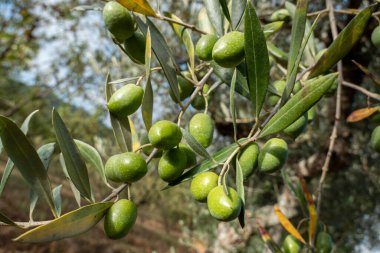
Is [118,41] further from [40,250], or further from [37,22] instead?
[40,250]

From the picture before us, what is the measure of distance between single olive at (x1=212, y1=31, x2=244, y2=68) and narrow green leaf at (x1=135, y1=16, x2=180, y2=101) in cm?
12

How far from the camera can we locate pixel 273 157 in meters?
0.98

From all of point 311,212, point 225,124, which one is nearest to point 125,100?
point 311,212

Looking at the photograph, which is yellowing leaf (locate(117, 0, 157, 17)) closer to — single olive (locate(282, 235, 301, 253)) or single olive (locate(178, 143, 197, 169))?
single olive (locate(178, 143, 197, 169))

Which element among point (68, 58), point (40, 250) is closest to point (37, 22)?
point (68, 58)

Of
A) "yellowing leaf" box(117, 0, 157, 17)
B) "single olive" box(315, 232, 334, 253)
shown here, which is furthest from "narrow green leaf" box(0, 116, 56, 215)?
"single olive" box(315, 232, 334, 253)

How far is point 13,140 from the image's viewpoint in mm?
829

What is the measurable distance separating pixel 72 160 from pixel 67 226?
0.60 ft

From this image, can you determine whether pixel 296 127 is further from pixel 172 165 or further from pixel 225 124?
pixel 225 124

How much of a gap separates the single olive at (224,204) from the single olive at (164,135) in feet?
0.52

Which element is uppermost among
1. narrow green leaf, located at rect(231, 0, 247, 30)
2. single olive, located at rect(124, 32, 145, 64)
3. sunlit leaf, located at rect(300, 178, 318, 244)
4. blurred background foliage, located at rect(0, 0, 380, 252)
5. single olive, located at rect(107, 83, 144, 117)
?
narrow green leaf, located at rect(231, 0, 247, 30)

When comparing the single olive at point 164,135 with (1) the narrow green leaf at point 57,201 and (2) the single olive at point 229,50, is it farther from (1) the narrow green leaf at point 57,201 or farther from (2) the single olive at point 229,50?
(1) the narrow green leaf at point 57,201

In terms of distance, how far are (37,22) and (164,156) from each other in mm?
6270

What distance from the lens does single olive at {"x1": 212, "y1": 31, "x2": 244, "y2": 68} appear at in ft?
2.86
